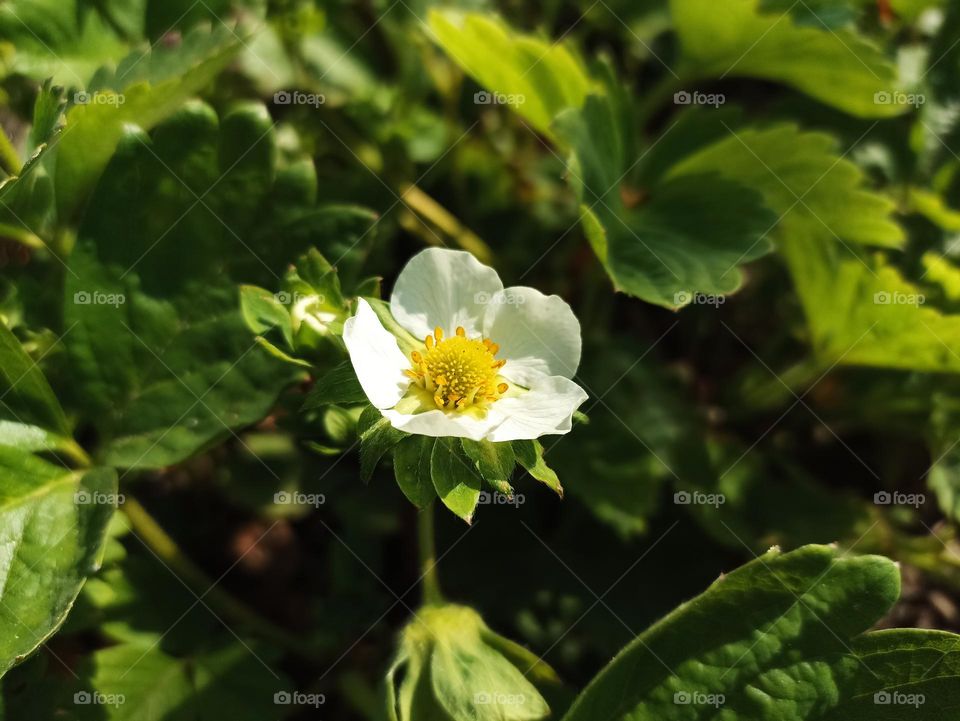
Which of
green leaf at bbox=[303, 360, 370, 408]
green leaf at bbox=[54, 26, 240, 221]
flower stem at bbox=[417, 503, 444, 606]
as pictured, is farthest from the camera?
flower stem at bbox=[417, 503, 444, 606]

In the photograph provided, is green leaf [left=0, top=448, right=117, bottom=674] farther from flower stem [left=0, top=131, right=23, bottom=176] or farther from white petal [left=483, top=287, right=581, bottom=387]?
white petal [left=483, top=287, right=581, bottom=387]

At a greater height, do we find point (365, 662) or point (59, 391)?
point (59, 391)

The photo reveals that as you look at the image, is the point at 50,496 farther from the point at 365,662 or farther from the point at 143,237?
the point at 365,662

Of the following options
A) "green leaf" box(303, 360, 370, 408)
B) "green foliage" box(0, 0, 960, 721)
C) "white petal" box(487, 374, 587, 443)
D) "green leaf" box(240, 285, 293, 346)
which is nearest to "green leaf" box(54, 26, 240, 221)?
"green foliage" box(0, 0, 960, 721)

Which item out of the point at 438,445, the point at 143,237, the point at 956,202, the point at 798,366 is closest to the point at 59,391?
the point at 143,237

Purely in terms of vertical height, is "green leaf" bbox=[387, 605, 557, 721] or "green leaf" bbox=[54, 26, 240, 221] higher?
"green leaf" bbox=[54, 26, 240, 221]

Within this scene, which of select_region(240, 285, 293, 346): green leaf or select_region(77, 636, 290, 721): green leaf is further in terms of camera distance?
select_region(77, 636, 290, 721): green leaf
